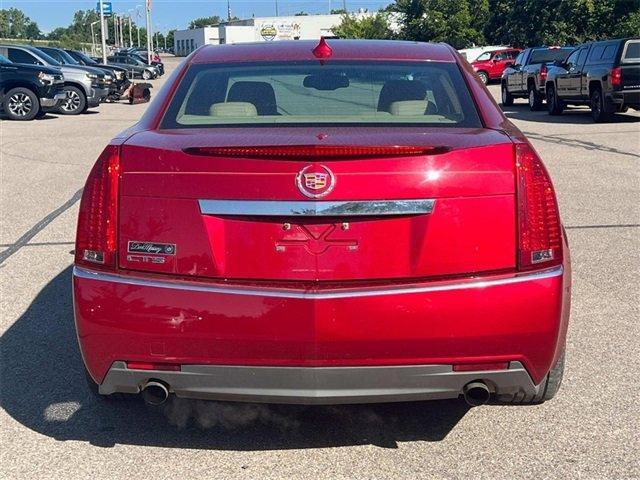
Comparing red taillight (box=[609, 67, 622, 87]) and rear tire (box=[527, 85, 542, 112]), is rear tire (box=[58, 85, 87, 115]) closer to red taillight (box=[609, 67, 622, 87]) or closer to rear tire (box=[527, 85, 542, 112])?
rear tire (box=[527, 85, 542, 112])

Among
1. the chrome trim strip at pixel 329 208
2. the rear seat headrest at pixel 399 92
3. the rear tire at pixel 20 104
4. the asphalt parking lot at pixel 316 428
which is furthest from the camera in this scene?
the rear tire at pixel 20 104

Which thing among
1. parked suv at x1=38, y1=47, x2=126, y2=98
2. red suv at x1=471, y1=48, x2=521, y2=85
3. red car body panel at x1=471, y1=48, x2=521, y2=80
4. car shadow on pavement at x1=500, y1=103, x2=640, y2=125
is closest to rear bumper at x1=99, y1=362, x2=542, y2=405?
car shadow on pavement at x1=500, y1=103, x2=640, y2=125

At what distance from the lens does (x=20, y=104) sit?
2139 centimetres

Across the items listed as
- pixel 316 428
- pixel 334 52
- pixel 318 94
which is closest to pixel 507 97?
pixel 334 52

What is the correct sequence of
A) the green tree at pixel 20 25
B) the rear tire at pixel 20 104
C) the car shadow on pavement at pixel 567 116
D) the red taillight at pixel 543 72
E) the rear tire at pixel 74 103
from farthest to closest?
the green tree at pixel 20 25 → the rear tire at pixel 74 103 → the red taillight at pixel 543 72 → the rear tire at pixel 20 104 → the car shadow on pavement at pixel 567 116

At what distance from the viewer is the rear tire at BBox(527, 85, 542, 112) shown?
24.2 metres

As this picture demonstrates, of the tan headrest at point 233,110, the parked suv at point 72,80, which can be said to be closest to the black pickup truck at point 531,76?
the parked suv at point 72,80

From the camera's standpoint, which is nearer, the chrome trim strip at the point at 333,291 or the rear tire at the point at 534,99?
the chrome trim strip at the point at 333,291

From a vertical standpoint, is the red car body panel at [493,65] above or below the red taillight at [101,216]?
below

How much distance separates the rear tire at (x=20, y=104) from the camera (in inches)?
837

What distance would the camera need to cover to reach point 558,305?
328 cm

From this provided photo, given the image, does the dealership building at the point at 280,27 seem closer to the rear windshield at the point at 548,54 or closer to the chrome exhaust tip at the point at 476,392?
the rear windshield at the point at 548,54

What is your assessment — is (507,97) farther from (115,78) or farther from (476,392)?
(476,392)

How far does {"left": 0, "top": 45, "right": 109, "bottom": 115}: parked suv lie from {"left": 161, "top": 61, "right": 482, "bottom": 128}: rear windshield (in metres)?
19.8
